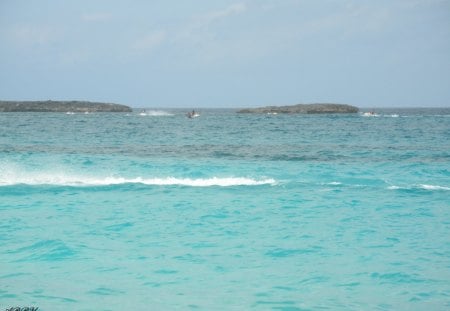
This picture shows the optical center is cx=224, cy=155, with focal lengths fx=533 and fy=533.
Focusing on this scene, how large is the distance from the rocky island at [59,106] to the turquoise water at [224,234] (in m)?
123

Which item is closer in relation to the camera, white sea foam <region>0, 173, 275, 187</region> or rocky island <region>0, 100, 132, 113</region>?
white sea foam <region>0, 173, 275, 187</region>

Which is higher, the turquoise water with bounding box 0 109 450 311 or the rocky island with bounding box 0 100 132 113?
the rocky island with bounding box 0 100 132 113

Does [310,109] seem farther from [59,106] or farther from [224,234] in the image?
[224,234]

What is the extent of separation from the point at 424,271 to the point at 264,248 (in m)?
3.22

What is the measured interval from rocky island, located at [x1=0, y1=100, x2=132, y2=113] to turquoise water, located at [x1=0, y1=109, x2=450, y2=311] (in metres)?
123

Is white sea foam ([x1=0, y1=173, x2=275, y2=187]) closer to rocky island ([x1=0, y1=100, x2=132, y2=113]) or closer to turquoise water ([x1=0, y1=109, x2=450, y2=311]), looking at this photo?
turquoise water ([x1=0, y1=109, x2=450, y2=311])

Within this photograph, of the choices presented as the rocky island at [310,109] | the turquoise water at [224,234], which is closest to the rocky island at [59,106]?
the rocky island at [310,109]

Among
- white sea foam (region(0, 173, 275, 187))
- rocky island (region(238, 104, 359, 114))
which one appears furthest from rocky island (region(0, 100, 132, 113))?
white sea foam (region(0, 173, 275, 187))

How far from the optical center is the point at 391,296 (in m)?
8.46

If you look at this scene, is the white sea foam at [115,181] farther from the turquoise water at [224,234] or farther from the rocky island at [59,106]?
the rocky island at [59,106]

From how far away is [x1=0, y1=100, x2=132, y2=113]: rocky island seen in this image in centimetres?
14288

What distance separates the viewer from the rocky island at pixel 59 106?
143 m

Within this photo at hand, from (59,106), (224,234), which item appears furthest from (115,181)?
(59,106)

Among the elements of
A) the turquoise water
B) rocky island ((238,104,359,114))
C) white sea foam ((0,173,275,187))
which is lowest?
the turquoise water
